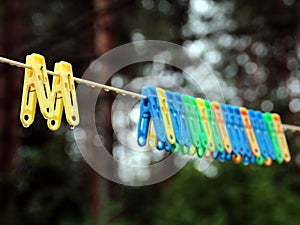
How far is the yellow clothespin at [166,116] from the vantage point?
194 centimetres

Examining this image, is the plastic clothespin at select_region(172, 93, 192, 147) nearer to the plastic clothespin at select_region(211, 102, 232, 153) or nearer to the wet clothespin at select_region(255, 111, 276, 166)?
the plastic clothespin at select_region(211, 102, 232, 153)

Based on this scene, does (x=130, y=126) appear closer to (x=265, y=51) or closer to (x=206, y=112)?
(x=265, y=51)

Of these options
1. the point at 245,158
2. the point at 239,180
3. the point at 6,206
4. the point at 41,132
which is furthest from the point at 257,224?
the point at 41,132

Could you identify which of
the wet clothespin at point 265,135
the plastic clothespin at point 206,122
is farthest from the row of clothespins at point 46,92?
the wet clothespin at point 265,135

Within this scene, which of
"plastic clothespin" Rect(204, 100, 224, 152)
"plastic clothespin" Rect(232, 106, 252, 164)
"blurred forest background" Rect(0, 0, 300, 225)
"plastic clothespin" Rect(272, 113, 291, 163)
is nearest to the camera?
"plastic clothespin" Rect(204, 100, 224, 152)

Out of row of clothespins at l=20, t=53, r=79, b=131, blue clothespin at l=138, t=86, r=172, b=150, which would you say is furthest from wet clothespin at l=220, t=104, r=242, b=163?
row of clothespins at l=20, t=53, r=79, b=131

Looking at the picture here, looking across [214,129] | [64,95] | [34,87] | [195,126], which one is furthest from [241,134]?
[34,87]

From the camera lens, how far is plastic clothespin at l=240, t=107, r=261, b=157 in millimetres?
2344

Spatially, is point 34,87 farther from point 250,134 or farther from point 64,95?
point 250,134

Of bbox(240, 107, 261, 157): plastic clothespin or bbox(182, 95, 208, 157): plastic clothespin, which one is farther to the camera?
bbox(240, 107, 261, 157): plastic clothespin

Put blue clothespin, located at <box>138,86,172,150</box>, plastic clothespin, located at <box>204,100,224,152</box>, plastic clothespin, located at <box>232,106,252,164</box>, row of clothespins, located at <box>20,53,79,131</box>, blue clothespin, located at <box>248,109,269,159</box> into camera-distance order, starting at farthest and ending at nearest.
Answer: blue clothespin, located at <box>248,109,269,159</box> < plastic clothespin, located at <box>232,106,252,164</box> < plastic clothespin, located at <box>204,100,224,152</box> < blue clothespin, located at <box>138,86,172,150</box> < row of clothespins, located at <box>20,53,79,131</box>

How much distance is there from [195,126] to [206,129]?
78 millimetres

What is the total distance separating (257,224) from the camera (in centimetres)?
505

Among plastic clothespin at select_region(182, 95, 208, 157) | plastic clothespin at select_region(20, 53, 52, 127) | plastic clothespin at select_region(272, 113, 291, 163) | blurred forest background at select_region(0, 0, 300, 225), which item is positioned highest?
blurred forest background at select_region(0, 0, 300, 225)
